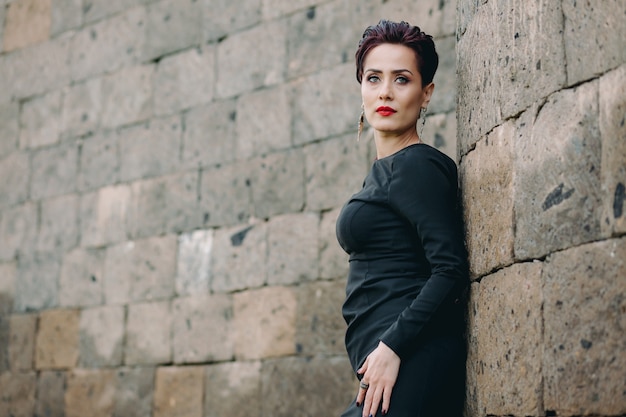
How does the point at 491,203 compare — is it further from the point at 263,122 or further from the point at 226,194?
the point at 226,194

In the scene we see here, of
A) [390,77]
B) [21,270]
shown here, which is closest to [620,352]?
[390,77]

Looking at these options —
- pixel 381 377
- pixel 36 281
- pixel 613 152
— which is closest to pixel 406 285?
pixel 381 377

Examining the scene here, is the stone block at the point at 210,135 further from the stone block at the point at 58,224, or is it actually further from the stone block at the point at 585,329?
the stone block at the point at 585,329

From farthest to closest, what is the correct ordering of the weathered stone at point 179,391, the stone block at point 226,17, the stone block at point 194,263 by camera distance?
the stone block at point 226,17 → the stone block at point 194,263 → the weathered stone at point 179,391

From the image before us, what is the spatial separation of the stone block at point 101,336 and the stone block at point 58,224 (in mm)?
635

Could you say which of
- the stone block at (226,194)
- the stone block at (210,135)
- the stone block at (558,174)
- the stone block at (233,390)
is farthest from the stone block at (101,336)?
the stone block at (558,174)

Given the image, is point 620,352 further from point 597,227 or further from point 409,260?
point 409,260

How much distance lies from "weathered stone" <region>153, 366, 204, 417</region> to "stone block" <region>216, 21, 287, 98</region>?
1.93 meters

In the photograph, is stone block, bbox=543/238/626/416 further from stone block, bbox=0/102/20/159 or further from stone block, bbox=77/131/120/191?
stone block, bbox=0/102/20/159

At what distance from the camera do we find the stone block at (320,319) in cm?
550

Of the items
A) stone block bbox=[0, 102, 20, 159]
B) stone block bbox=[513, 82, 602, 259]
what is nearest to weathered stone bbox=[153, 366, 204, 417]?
stone block bbox=[0, 102, 20, 159]

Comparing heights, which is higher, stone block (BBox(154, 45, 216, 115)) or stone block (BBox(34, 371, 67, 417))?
stone block (BBox(154, 45, 216, 115))

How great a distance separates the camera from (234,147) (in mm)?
6320

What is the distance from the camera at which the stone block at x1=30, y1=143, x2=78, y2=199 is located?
7.42 m
